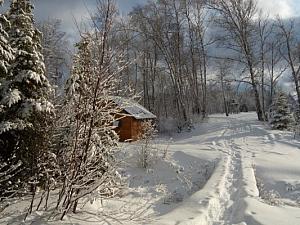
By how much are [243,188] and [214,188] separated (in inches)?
34.9

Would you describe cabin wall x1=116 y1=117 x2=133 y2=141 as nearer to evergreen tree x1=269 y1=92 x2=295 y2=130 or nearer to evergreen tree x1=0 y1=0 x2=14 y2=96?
evergreen tree x1=269 y1=92 x2=295 y2=130

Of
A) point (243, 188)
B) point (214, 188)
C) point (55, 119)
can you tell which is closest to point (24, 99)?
point (55, 119)

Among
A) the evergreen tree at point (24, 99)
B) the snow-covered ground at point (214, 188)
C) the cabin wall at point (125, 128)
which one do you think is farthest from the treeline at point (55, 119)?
the cabin wall at point (125, 128)

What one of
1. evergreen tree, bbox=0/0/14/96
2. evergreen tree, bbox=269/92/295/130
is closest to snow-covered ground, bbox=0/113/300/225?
evergreen tree, bbox=0/0/14/96

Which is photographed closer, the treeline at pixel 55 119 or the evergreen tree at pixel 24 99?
the treeline at pixel 55 119

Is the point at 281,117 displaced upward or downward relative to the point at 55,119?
downward

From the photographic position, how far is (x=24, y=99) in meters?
8.35

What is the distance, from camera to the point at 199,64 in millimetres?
41719

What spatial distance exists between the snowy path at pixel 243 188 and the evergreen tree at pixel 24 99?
3.05m

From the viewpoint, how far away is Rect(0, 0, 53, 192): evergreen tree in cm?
773

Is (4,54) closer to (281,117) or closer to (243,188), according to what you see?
(243,188)

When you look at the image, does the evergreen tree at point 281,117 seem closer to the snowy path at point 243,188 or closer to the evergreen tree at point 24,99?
the snowy path at point 243,188

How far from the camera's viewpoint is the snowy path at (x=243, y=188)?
7.98m

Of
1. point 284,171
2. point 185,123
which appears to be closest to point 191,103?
point 185,123
